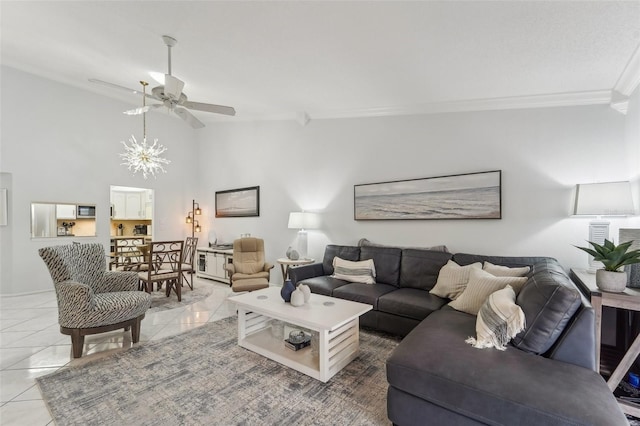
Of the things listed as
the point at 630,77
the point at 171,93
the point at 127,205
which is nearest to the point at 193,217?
the point at 127,205

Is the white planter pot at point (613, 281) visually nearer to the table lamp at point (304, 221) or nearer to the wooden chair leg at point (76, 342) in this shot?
the table lamp at point (304, 221)

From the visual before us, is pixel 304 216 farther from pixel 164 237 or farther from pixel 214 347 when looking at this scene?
pixel 164 237

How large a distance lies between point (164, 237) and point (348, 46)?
5.82 meters

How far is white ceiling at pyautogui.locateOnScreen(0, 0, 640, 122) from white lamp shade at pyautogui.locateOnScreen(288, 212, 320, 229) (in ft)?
5.80

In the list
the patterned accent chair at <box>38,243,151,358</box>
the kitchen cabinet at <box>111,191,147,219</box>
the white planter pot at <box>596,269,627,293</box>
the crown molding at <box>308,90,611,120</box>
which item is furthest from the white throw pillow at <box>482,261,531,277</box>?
the kitchen cabinet at <box>111,191,147,219</box>

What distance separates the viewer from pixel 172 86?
296 cm

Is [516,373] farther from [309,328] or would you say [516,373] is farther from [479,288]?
[309,328]

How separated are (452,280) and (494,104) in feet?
7.07

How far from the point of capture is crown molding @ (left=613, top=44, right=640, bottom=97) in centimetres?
235

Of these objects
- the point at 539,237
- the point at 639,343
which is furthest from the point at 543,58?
the point at 639,343

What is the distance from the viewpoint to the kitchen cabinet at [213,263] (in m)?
5.52

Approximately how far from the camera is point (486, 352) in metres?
1.67

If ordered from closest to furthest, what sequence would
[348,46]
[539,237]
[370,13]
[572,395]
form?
1. [572,395]
2. [370,13]
3. [348,46]
4. [539,237]

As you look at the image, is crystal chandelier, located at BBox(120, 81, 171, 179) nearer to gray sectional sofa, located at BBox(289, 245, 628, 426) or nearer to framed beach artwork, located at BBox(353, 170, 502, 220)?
framed beach artwork, located at BBox(353, 170, 502, 220)
